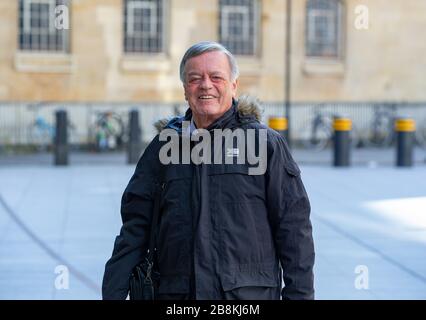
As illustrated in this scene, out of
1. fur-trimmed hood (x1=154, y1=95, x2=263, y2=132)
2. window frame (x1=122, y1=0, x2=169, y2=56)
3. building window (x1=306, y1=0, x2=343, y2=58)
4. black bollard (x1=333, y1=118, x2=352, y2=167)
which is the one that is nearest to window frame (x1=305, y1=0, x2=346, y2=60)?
building window (x1=306, y1=0, x2=343, y2=58)

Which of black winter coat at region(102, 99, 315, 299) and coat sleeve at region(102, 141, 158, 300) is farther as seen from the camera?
coat sleeve at region(102, 141, 158, 300)

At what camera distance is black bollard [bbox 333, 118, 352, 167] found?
1914cm

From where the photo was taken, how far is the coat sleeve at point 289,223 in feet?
13.4

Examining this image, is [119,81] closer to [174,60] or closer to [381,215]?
[174,60]

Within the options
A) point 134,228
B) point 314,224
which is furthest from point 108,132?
point 134,228

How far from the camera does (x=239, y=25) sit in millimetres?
26234

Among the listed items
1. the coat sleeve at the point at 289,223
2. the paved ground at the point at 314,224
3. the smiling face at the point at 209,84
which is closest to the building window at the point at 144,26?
the paved ground at the point at 314,224

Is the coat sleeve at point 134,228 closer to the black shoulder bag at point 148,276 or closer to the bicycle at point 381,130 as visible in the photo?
the black shoulder bag at point 148,276

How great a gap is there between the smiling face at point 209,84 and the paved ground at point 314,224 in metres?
4.34

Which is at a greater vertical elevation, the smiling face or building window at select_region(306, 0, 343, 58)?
building window at select_region(306, 0, 343, 58)

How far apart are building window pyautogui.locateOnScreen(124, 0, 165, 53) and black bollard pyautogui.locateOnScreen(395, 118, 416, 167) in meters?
8.21

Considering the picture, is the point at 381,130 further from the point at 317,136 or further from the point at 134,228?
the point at 134,228

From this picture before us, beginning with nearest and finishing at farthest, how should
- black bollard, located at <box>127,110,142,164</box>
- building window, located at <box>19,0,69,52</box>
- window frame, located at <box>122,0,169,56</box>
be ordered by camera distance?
black bollard, located at <box>127,110,142,164</box> < building window, located at <box>19,0,69,52</box> < window frame, located at <box>122,0,169,56</box>

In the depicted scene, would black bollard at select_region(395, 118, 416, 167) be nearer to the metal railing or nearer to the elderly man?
the metal railing
